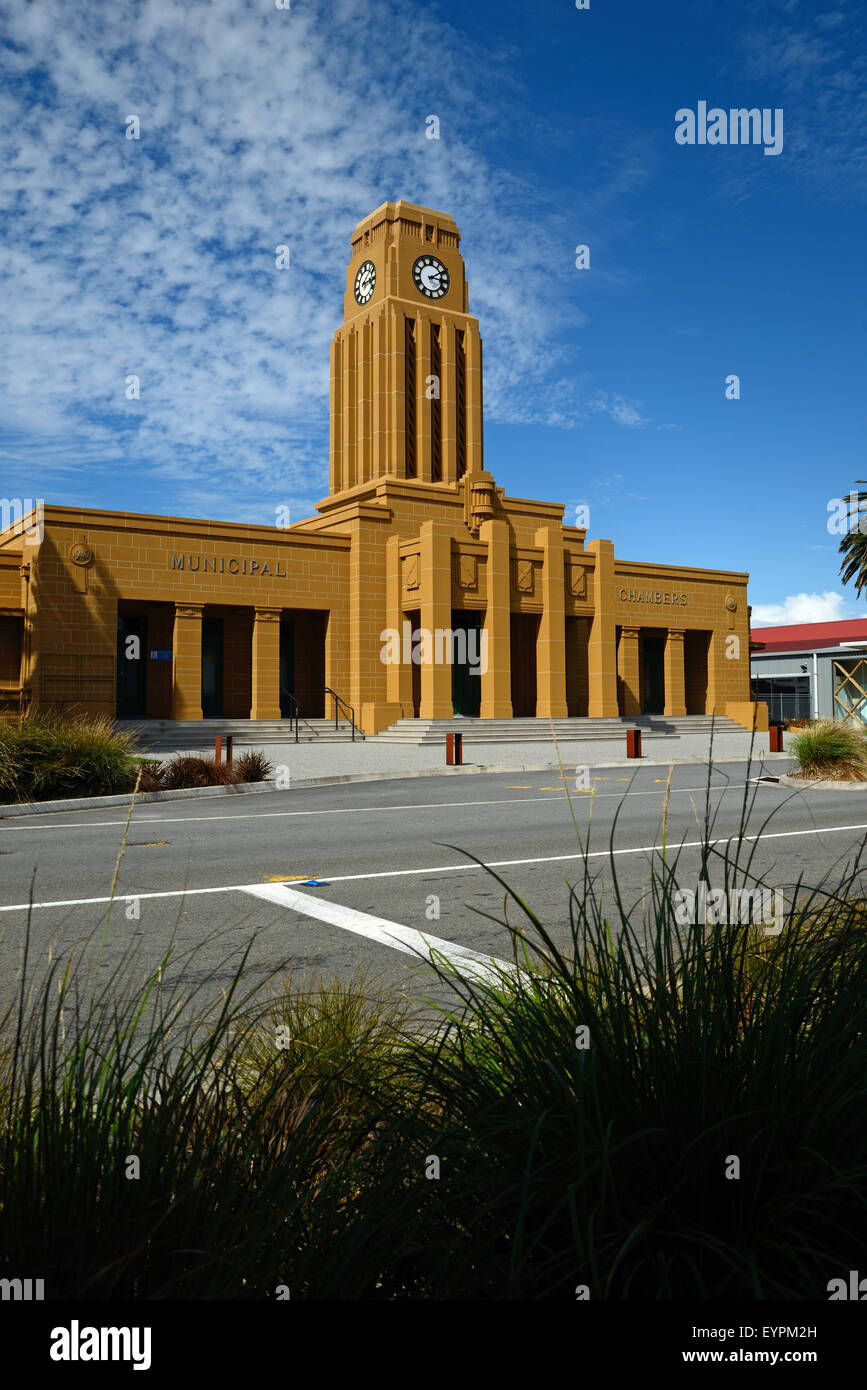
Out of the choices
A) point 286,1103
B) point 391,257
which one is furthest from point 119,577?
point 286,1103

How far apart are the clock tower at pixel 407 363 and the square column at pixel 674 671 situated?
45.6 ft

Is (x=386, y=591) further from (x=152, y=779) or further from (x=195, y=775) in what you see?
(x=152, y=779)

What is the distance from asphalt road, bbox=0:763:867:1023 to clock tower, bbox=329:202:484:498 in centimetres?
3531

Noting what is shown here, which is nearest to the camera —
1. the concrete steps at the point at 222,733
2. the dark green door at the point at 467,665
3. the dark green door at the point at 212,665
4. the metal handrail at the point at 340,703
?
the concrete steps at the point at 222,733

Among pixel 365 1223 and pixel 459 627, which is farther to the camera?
pixel 459 627

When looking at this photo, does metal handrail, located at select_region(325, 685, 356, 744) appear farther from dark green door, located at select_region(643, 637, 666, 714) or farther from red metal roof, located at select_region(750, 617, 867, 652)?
red metal roof, located at select_region(750, 617, 867, 652)

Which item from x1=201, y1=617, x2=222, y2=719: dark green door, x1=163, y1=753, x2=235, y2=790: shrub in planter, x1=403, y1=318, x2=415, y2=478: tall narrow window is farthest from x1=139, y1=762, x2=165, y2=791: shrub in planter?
x1=403, y1=318, x2=415, y2=478: tall narrow window

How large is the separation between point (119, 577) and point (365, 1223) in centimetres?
3626

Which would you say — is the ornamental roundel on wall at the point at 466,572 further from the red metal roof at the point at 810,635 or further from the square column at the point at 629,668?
the red metal roof at the point at 810,635

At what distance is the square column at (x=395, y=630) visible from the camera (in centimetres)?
4091

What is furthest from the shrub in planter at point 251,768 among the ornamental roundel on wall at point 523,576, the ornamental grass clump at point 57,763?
the ornamental roundel on wall at point 523,576
